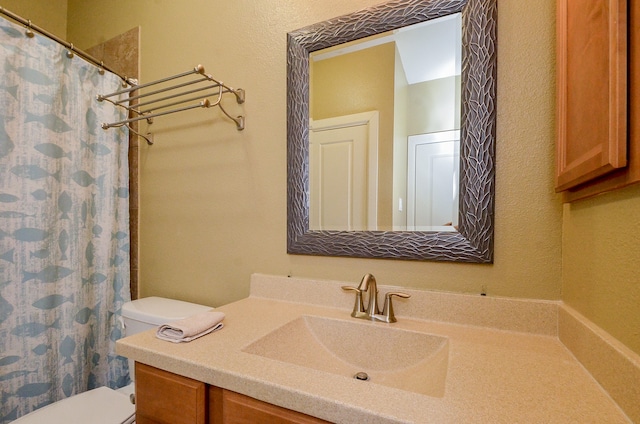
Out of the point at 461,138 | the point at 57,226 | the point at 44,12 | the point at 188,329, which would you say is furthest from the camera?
the point at 44,12

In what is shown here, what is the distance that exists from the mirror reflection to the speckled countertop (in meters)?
0.34

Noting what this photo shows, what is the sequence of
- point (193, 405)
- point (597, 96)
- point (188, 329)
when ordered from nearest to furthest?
point (597, 96) → point (193, 405) → point (188, 329)

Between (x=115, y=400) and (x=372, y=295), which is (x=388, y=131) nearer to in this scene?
(x=372, y=295)

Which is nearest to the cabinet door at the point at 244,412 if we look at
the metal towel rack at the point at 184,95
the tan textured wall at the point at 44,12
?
the metal towel rack at the point at 184,95

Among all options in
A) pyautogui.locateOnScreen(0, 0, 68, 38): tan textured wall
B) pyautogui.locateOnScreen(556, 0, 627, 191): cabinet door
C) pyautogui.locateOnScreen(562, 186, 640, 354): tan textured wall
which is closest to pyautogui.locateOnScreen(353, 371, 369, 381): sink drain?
pyautogui.locateOnScreen(562, 186, 640, 354): tan textured wall

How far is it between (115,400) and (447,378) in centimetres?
132

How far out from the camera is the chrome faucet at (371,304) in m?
0.97

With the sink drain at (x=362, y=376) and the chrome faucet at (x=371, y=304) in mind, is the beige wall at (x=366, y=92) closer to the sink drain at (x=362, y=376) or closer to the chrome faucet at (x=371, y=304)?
the chrome faucet at (x=371, y=304)

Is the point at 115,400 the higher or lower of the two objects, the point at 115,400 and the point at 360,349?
the lower

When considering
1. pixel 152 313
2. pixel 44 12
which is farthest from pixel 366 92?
pixel 44 12

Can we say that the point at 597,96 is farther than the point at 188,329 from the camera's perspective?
No

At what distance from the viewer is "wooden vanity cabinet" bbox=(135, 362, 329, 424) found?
24.8 inches

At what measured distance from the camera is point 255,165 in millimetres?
1312

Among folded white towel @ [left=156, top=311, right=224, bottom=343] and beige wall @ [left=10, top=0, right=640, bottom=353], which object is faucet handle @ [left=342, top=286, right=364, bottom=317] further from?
folded white towel @ [left=156, top=311, right=224, bottom=343]
